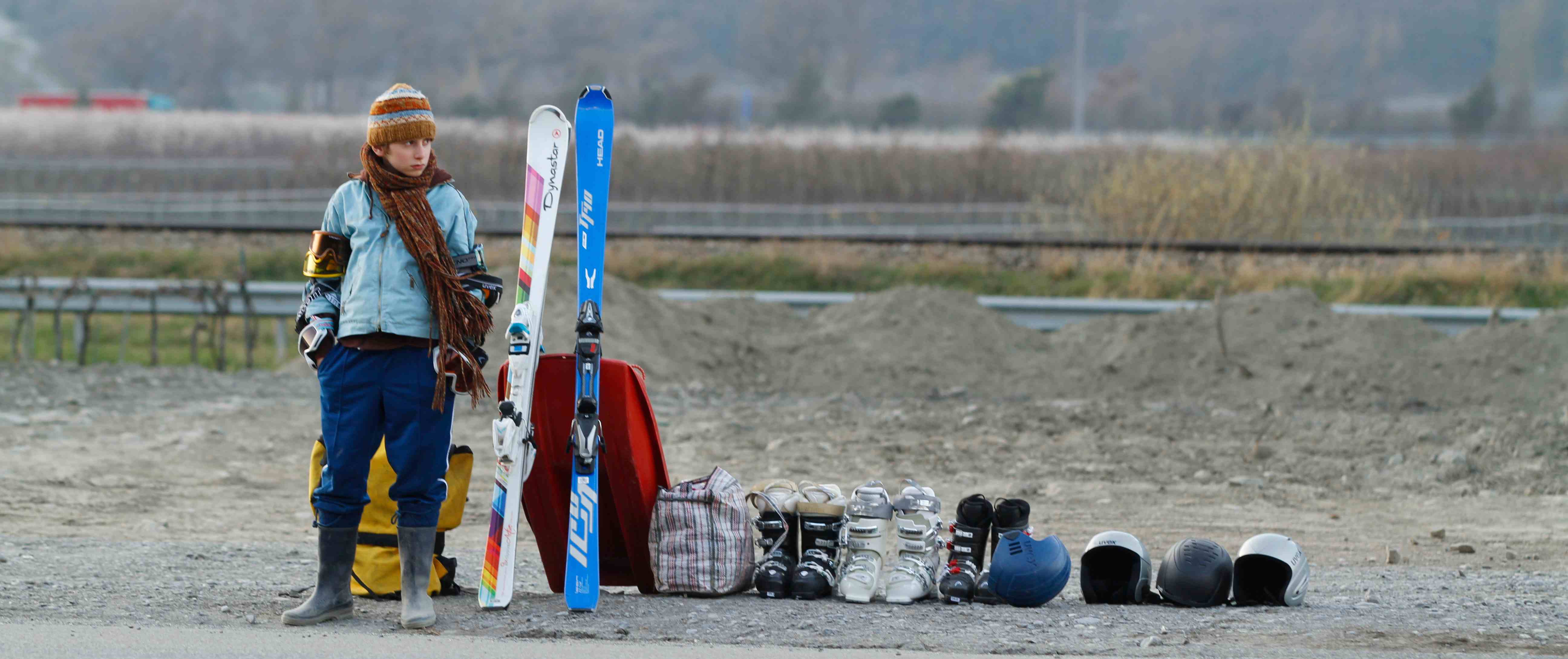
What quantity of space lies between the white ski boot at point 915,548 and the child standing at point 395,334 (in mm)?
1670

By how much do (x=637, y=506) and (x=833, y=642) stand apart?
1.03m

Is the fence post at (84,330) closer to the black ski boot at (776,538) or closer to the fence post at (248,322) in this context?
the fence post at (248,322)

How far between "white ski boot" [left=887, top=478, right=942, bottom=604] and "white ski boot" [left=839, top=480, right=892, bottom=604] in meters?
0.06

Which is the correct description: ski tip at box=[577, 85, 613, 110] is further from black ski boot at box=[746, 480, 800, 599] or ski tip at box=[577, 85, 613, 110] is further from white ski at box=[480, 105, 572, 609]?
black ski boot at box=[746, 480, 800, 599]

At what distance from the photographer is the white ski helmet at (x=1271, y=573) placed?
4.92 metres

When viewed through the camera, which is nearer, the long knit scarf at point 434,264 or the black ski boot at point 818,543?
the long knit scarf at point 434,264

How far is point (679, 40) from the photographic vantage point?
3625 inches

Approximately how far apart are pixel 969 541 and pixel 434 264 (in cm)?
224

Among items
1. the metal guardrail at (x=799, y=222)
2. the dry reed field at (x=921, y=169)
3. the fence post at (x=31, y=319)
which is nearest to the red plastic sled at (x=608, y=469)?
the fence post at (x=31, y=319)

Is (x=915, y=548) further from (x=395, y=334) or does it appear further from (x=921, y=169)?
(x=921, y=169)

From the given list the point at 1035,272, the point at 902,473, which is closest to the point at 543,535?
the point at 902,473

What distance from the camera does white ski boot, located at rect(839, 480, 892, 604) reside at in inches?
197

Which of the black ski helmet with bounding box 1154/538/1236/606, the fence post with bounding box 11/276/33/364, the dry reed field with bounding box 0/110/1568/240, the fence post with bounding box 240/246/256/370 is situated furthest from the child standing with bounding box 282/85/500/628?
the dry reed field with bounding box 0/110/1568/240

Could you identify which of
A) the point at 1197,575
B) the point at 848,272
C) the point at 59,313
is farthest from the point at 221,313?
the point at 1197,575
